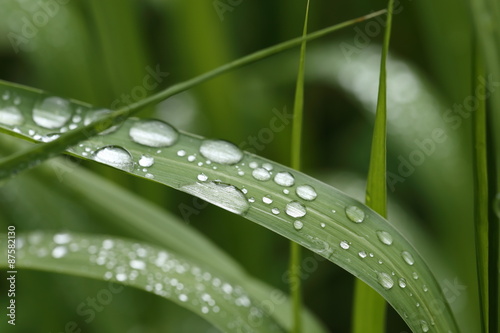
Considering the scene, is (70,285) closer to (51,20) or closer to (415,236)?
(51,20)

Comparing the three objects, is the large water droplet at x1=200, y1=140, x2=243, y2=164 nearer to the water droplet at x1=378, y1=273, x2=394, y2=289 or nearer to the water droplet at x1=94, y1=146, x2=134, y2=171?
the water droplet at x1=94, y1=146, x2=134, y2=171

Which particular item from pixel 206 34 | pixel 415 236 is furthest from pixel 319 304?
pixel 206 34

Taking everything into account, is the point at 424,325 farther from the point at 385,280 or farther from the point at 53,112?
the point at 53,112

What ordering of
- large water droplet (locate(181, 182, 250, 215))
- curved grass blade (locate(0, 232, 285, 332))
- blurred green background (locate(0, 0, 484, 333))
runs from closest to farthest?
large water droplet (locate(181, 182, 250, 215)) < curved grass blade (locate(0, 232, 285, 332)) < blurred green background (locate(0, 0, 484, 333))

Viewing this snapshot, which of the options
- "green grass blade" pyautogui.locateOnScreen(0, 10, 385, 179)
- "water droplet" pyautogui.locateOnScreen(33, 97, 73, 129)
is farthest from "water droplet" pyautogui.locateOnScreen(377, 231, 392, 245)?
"water droplet" pyautogui.locateOnScreen(33, 97, 73, 129)

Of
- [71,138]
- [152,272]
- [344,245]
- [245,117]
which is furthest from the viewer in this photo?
[245,117]

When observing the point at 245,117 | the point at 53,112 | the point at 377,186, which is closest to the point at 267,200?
the point at 377,186
